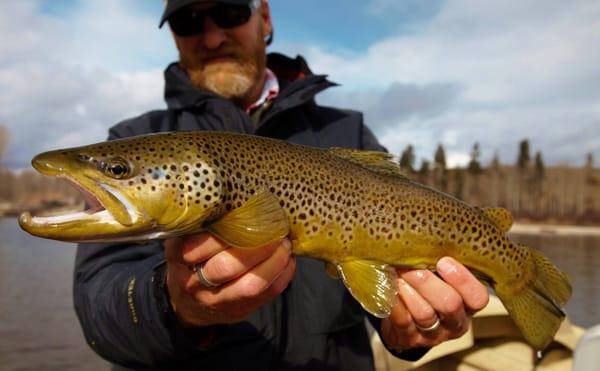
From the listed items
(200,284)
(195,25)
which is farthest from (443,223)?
(195,25)

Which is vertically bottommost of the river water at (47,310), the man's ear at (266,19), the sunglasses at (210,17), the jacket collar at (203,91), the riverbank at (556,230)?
the riverbank at (556,230)

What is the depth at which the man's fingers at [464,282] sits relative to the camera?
272 centimetres

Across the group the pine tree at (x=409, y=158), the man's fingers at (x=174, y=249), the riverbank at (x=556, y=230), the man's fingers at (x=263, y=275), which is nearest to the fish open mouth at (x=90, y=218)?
the man's fingers at (x=174, y=249)

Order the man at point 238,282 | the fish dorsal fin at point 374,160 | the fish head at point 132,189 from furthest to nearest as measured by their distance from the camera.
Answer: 1. the fish dorsal fin at point 374,160
2. the man at point 238,282
3. the fish head at point 132,189

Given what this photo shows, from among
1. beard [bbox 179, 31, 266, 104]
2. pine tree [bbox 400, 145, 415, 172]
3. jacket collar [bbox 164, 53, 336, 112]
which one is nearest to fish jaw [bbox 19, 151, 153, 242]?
jacket collar [bbox 164, 53, 336, 112]

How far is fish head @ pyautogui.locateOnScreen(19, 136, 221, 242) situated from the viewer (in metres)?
2.14

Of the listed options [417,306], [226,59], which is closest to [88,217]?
[417,306]

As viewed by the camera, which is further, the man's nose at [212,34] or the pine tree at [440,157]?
the pine tree at [440,157]

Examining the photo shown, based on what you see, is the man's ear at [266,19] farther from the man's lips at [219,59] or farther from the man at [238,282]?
the man's lips at [219,59]

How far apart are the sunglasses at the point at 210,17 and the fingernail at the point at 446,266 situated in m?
2.75

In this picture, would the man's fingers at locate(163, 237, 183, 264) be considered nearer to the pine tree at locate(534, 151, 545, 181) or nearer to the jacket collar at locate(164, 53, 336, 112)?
the jacket collar at locate(164, 53, 336, 112)

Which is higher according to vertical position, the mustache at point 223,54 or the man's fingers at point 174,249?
the mustache at point 223,54

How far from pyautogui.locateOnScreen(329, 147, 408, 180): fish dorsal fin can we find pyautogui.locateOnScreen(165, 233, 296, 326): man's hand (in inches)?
29.3

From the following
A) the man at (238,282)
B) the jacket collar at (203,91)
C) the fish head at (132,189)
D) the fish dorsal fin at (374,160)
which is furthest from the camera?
the jacket collar at (203,91)
